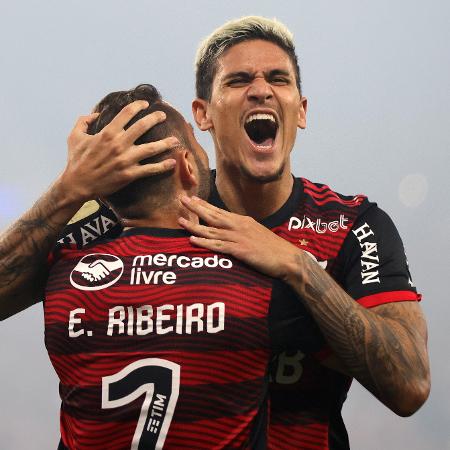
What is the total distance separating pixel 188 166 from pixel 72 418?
4.07ft

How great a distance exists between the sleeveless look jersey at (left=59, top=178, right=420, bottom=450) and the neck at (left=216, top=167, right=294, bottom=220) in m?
0.10

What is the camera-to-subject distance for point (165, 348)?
2.84 metres

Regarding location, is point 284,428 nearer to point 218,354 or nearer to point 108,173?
point 218,354

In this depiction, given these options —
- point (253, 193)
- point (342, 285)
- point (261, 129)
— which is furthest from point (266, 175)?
point (342, 285)

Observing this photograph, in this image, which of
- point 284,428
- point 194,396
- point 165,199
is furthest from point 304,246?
point 194,396

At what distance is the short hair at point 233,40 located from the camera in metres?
4.92

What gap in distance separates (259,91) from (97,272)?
2.15 meters

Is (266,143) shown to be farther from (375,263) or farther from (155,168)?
(155,168)

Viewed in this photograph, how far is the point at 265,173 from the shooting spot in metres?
4.67

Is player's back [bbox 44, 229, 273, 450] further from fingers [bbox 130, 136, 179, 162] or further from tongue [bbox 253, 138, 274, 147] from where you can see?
tongue [bbox 253, 138, 274, 147]

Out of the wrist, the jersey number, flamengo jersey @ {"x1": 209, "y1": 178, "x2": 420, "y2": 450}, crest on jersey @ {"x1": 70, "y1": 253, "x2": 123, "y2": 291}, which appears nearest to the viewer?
the jersey number

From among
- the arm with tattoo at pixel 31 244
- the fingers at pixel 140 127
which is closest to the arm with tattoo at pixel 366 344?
the fingers at pixel 140 127

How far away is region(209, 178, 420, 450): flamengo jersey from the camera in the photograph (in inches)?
153

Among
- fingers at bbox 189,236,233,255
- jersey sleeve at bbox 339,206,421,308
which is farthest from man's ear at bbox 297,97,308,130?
fingers at bbox 189,236,233,255
